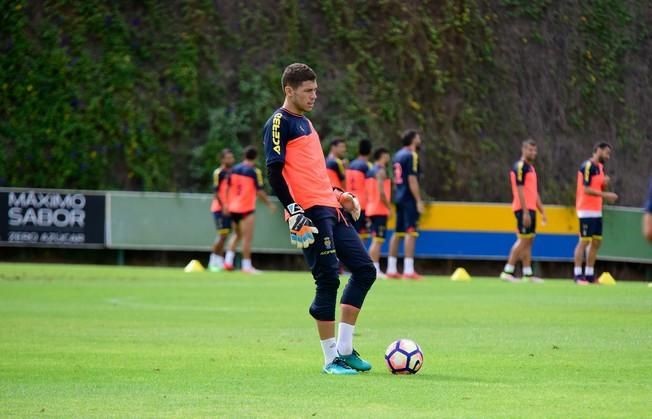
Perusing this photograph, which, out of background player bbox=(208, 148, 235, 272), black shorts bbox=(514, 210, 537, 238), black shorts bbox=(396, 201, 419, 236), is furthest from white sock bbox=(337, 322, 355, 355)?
background player bbox=(208, 148, 235, 272)

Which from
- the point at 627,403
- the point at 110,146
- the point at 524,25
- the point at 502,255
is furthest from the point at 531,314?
the point at 524,25

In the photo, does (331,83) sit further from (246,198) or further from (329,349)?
(329,349)

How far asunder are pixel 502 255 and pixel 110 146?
1039cm

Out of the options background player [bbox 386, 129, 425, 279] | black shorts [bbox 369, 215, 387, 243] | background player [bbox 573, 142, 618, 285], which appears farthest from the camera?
black shorts [bbox 369, 215, 387, 243]

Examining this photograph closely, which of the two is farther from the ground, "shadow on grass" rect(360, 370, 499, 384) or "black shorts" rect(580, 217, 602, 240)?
"black shorts" rect(580, 217, 602, 240)

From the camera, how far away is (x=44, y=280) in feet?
78.2

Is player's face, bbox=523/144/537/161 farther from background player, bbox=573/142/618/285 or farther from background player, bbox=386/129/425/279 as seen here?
background player, bbox=386/129/425/279

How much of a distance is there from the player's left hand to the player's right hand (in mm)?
507

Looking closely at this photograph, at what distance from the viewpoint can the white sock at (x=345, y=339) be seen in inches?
409

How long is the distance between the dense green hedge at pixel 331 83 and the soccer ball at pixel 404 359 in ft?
80.4

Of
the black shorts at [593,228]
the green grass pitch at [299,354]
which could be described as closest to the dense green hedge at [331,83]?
the black shorts at [593,228]

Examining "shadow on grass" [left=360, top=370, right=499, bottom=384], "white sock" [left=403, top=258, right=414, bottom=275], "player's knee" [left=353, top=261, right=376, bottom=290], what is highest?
"player's knee" [left=353, top=261, right=376, bottom=290]

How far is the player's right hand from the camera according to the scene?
9969 mm

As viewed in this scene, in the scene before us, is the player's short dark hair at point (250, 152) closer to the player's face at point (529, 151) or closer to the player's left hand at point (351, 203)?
the player's face at point (529, 151)
